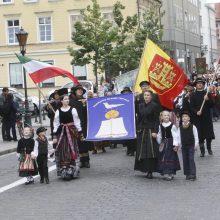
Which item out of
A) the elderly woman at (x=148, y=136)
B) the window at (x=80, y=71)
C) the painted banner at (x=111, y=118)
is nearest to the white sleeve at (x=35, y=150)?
the painted banner at (x=111, y=118)

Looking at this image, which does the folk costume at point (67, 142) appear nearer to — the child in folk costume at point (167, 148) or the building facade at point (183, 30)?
the child in folk costume at point (167, 148)

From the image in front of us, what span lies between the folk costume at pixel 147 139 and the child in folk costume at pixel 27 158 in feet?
6.59

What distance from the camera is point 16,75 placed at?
177ft

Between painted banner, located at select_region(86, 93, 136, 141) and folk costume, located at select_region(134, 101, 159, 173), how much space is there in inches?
26.7

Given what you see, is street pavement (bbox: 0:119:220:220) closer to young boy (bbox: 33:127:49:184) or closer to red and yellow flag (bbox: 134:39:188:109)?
young boy (bbox: 33:127:49:184)

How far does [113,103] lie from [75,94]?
1.20 meters

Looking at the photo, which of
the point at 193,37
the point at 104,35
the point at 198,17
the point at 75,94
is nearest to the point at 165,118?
the point at 75,94

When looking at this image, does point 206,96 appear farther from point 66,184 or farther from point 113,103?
point 66,184

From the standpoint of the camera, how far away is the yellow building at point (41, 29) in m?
53.2

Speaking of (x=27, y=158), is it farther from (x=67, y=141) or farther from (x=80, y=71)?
(x=80, y=71)

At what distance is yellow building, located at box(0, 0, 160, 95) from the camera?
2094 inches

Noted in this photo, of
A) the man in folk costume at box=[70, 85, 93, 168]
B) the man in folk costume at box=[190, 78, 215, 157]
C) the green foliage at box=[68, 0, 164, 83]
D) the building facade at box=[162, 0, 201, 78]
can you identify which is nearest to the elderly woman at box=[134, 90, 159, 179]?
the man in folk costume at box=[70, 85, 93, 168]

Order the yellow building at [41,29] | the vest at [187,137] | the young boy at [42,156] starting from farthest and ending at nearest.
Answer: the yellow building at [41,29]
the young boy at [42,156]
the vest at [187,137]

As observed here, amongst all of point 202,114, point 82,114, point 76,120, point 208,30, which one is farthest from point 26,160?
point 208,30
